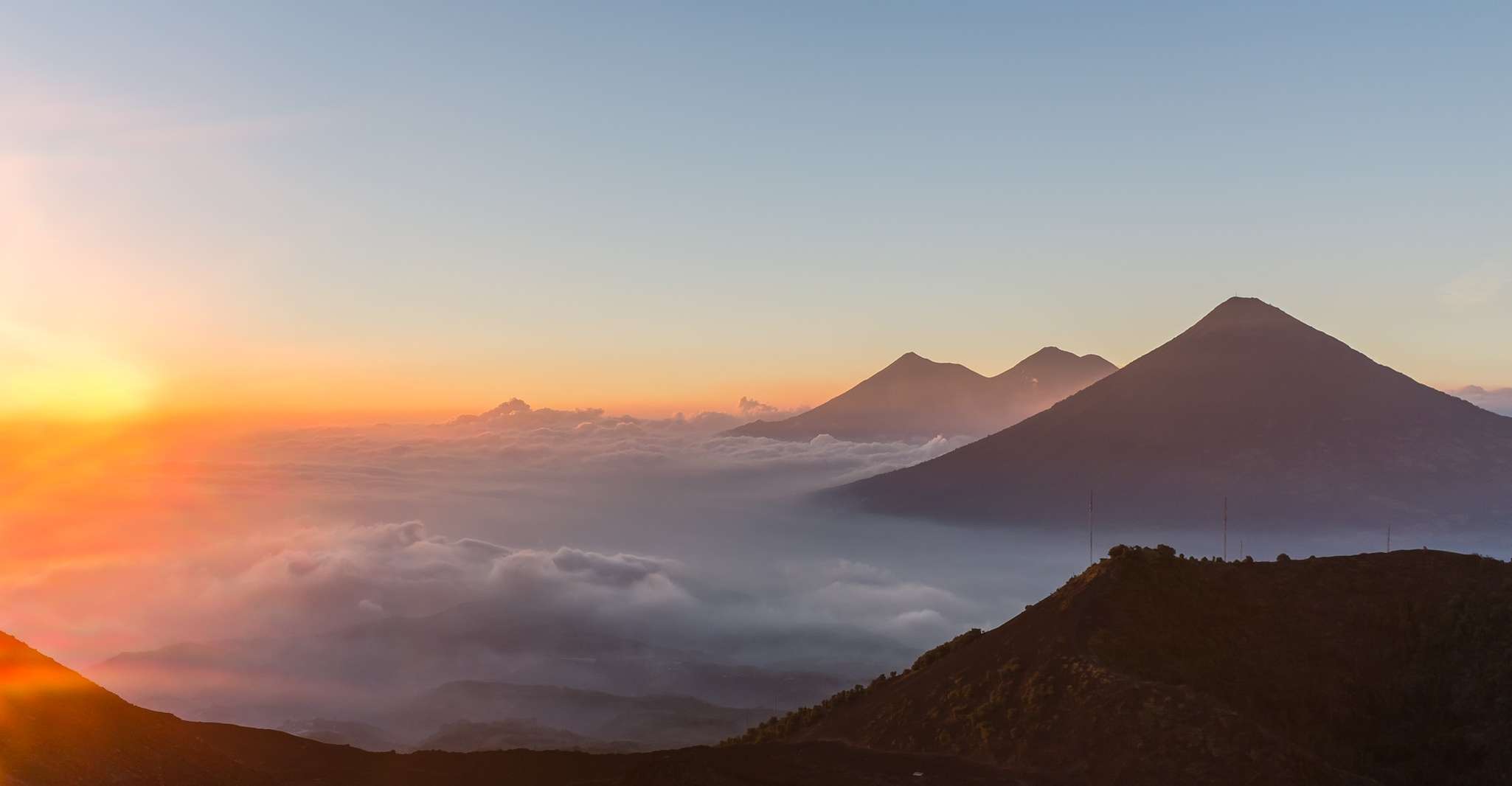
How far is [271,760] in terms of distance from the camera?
145ft

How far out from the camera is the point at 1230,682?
46.2 meters

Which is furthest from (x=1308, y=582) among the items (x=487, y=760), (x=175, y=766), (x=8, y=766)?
(x=8, y=766)

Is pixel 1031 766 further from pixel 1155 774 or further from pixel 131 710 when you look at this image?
pixel 131 710

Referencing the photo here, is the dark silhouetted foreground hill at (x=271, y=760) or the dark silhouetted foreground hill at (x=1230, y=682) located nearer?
the dark silhouetted foreground hill at (x=271, y=760)

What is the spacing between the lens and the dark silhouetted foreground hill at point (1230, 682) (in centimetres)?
3978

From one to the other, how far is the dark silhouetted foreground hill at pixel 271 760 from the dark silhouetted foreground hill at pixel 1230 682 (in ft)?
13.3

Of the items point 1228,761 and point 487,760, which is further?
point 487,760

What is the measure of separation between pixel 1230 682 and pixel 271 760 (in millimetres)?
46892

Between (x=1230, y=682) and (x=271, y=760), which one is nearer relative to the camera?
(x=271, y=760)

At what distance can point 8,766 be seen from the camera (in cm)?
3322

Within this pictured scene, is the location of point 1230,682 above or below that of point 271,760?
above

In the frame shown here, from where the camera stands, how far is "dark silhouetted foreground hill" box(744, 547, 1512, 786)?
39781 millimetres

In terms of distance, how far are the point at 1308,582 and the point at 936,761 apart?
2714cm

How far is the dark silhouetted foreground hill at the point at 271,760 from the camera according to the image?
3628 cm
